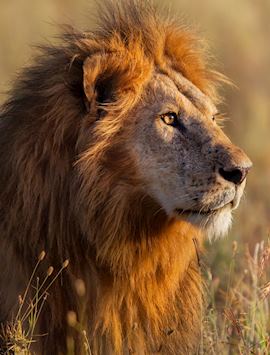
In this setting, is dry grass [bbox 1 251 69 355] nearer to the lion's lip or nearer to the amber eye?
the lion's lip

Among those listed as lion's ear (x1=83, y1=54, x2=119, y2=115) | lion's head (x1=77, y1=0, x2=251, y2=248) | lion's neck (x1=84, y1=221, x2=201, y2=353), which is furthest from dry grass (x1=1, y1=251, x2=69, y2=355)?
lion's ear (x1=83, y1=54, x2=119, y2=115)

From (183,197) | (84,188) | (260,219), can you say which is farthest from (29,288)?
(260,219)

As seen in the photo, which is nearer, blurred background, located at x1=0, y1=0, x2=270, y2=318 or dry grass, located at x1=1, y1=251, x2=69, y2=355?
dry grass, located at x1=1, y1=251, x2=69, y2=355

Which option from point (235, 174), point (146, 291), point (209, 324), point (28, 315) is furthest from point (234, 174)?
point (209, 324)

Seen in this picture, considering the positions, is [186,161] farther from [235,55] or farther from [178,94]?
[235,55]

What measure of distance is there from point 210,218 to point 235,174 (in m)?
0.23

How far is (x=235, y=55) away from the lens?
13477 mm

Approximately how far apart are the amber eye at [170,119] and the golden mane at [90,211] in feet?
0.52

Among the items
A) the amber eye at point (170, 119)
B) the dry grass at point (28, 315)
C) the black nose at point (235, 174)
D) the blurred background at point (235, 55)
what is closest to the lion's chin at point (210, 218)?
the black nose at point (235, 174)

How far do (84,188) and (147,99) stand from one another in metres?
0.54

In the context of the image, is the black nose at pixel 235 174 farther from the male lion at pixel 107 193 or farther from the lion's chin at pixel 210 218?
the lion's chin at pixel 210 218

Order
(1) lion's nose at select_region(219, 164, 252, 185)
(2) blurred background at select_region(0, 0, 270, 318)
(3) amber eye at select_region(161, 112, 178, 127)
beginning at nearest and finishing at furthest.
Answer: (1) lion's nose at select_region(219, 164, 252, 185) → (3) amber eye at select_region(161, 112, 178, 127) → (2) blurred background at select_region(0, 0, 270, 318)

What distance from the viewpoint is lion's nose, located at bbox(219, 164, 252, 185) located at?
13.9 ft

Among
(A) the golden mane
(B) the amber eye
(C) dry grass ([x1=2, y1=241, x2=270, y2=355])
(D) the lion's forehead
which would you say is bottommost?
(C) dry grass ([x1=2, y1=241, x2=270, y2=355])
